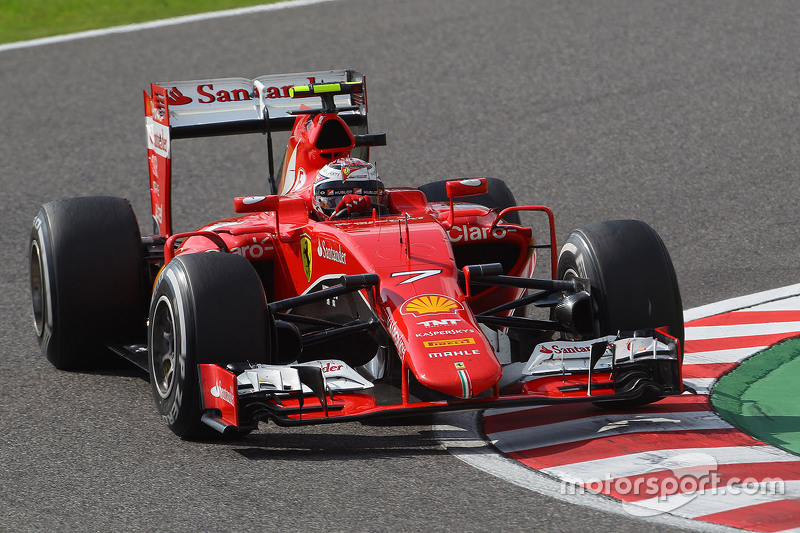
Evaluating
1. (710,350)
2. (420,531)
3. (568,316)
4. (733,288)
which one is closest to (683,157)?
(733,288)

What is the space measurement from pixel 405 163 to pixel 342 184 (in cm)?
592

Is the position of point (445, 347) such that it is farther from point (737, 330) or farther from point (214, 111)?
point (214, 111)

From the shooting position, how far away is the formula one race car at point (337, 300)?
6.13 m

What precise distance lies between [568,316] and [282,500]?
2.00m

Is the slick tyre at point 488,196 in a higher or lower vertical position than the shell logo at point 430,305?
higher

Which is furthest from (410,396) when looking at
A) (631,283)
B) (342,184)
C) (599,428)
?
(342,184)

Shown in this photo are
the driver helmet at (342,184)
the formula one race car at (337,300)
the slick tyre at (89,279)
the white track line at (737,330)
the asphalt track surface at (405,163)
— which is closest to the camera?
the asphalt track surface at (405,163)

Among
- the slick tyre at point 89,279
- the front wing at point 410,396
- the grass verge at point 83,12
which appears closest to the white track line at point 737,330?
the front wing at point 410,396

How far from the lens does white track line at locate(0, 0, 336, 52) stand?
17.5 metres

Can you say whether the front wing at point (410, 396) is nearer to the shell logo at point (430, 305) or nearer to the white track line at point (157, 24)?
the shell logo at point (430, 305)

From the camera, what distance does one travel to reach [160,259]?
8086 mm

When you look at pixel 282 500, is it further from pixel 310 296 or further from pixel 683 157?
pixel 683 157

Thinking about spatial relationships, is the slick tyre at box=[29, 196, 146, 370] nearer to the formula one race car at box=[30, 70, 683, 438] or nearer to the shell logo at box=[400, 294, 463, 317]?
the formula one race car at box=[30, 70, 683, 438]

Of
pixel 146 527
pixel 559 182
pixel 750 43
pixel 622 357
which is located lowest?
pixel 146 527
